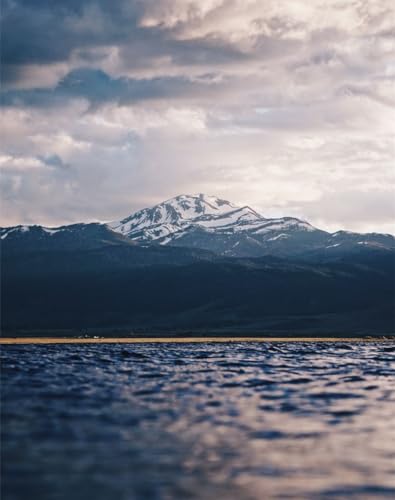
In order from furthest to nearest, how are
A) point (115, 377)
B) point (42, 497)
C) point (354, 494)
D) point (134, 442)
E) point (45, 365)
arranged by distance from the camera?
point (45, 365)
point (115, 377)
point (134, 442)
point (354, 494)
point (42, 497)

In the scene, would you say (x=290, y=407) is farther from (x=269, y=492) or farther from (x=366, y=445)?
(x=269, y=492)

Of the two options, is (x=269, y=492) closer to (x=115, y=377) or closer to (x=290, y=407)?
(x=290, y=407)

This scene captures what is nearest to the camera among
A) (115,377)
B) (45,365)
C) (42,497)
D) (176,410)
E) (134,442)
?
(42,497)

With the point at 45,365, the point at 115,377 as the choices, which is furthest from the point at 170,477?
the point at 45,365

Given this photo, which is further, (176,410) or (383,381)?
(383,381)

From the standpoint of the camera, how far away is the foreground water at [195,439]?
16.4 metres

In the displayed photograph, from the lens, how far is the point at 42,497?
600 inches

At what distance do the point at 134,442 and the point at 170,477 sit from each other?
4.04m

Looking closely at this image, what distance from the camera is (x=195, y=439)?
71.1ft

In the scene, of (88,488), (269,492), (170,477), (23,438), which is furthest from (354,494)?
(23,438)

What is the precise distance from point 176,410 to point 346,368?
26.7m

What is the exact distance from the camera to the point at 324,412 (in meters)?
27.6

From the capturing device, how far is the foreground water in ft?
53.9

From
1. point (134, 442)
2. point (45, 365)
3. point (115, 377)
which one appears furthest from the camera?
point (45, 365)
